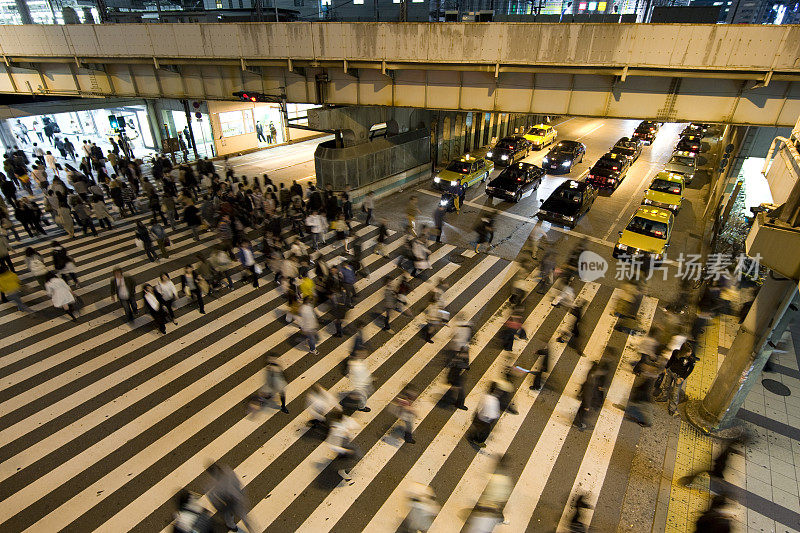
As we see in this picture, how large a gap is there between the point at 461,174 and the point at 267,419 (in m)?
16.8

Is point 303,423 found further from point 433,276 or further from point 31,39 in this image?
point 31,39

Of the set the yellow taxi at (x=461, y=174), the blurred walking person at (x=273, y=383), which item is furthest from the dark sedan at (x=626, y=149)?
the blurred walking person at (x=273, y=383)

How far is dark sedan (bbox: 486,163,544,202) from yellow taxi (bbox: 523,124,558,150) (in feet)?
34.9

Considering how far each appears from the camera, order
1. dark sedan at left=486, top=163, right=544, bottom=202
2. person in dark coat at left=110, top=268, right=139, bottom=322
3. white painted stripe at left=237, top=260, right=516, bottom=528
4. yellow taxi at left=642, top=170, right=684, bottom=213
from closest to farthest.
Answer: white painted stripe at left=237, top=260, right=516, bottom=528, person in dark coat at left=110, top=268, right=139, bottom=322, yellow taxi at left=642, top=170, right=684, bottom=213, dark sedan at left=486, top=163, right=544, bottom=202

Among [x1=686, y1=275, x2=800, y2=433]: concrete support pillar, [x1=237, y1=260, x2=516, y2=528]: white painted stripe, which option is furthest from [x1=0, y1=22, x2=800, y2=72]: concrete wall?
[x1=237, y1=260, x2=516, y2=528]: white painted stripe

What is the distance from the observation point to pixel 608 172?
23.3 meters

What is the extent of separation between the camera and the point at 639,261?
1517 centimetres

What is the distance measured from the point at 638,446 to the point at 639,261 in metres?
8.71

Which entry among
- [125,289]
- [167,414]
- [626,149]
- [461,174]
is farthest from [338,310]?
[626,149]

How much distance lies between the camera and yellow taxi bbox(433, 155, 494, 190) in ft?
70.5

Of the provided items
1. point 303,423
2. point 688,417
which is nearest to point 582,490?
point 688,417

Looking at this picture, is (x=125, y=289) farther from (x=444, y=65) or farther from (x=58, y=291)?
(x=444, y=65)

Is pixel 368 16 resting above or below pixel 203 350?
above

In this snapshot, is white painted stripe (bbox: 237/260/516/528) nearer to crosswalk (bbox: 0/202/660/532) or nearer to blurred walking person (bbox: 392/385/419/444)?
crosswalk (bbox: 0/202/660/532)
